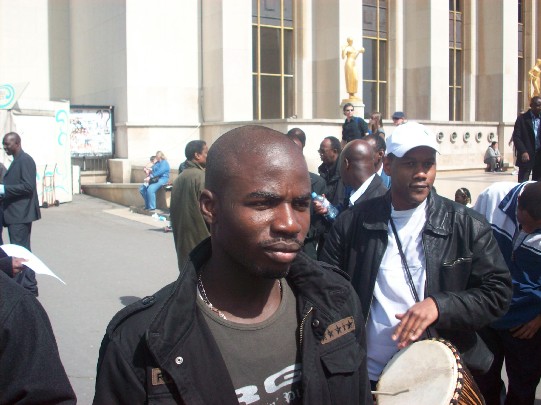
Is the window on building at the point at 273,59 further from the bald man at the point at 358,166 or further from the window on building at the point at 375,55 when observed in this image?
the bald man at the point at 358,166

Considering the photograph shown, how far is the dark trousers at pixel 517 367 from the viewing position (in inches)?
159

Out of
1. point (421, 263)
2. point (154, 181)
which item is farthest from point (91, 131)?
point (421, 263)

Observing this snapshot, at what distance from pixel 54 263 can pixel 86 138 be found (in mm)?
10655

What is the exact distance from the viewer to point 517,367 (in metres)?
4.08

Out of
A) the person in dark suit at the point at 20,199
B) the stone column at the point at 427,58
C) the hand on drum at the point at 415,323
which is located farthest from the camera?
the stone column at the point at 427,58

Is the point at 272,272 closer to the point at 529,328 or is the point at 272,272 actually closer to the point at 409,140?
the point at 409,140

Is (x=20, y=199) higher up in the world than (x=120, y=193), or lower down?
higher up

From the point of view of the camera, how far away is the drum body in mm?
2619

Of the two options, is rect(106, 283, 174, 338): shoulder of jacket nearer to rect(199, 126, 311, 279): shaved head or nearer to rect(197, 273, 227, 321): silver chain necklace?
rect(197, 273, 227, 321): silver chain necklace

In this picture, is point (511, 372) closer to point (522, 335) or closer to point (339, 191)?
point (522, 335)

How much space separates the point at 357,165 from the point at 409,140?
1.55 m

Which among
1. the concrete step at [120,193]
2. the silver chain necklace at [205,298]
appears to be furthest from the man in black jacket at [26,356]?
the concrete step at [120,193]

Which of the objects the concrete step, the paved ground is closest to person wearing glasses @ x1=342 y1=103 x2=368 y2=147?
the paved ground

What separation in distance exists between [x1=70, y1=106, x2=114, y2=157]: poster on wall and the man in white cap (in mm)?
17196
